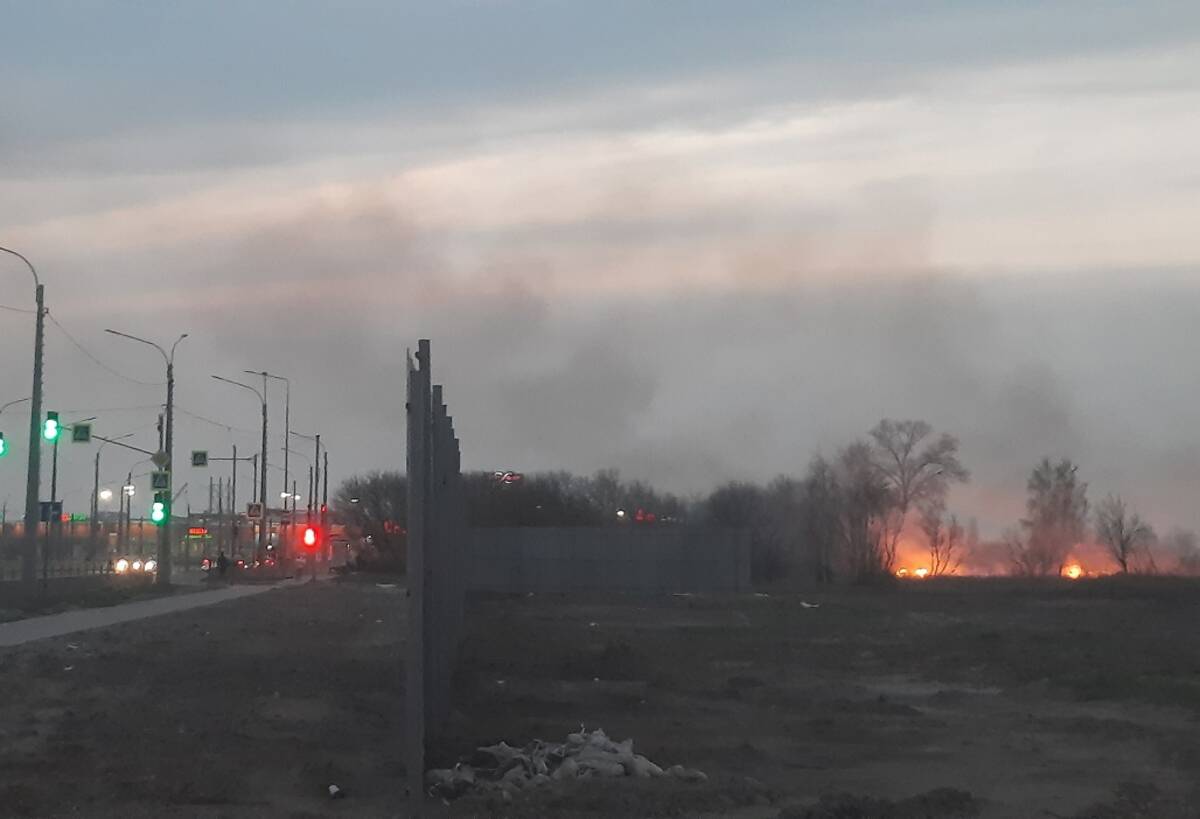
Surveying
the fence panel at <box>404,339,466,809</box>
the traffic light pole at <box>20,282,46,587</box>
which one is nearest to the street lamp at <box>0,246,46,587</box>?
the traffic light pole at <box>20,282,46,587</box>

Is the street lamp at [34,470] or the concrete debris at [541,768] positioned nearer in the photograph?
the concrete debris at [541,768]

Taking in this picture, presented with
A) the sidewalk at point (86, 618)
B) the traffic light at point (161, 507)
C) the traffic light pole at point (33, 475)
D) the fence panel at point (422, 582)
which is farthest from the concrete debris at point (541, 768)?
the traffic light at point (161, 507)

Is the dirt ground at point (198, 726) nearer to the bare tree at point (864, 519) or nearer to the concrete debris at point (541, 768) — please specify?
the concrete debris at point (541, 768)

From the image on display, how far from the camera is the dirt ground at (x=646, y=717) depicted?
11531 millimetres

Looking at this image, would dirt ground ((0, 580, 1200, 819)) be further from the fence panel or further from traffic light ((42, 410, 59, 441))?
traffic light ((42, 410, 59, 441))

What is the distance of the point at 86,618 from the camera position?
35.9 meters

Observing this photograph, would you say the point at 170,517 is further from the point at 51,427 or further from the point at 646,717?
the point at 646,717

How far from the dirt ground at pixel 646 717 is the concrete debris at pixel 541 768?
0.43 meters

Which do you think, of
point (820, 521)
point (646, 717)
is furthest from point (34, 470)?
point (820, 521)

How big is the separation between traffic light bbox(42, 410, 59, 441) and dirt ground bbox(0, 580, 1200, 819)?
844 cm

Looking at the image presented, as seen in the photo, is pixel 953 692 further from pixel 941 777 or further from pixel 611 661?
pixel 941 777

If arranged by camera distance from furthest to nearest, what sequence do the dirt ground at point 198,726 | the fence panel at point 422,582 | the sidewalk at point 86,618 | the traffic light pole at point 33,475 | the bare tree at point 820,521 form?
the bare tree at point 820,521 < the traffic light pole at point 33,475 < the sidewalk at point 86,618 < the fence panel at point 422,582 < the dirt ground at point 198,726

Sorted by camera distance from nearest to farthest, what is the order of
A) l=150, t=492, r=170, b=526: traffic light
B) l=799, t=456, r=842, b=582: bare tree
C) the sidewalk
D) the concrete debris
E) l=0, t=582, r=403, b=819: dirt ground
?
l=0, t=582, r=403, b=819: dirt ground < the concrete debris < the sidewalk < l=150, t=492, r=170, b=526: traffic light < l=799, t=456, r=842, b=582: bare tree

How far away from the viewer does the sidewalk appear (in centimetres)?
2931
